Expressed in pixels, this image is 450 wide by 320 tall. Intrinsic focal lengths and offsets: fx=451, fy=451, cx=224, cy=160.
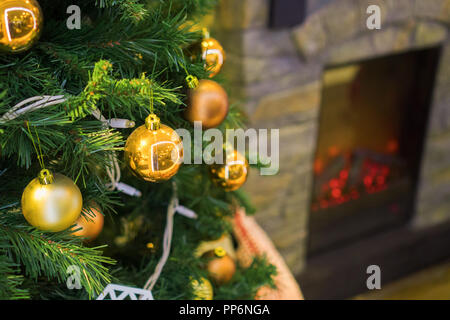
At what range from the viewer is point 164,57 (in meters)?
0.60

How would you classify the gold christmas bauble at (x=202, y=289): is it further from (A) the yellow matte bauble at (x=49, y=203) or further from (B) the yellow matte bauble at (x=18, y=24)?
(B) the yellow matte bauble at (x=18, y=24)

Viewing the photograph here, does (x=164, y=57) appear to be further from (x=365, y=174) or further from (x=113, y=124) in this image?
(x=365, y=174)

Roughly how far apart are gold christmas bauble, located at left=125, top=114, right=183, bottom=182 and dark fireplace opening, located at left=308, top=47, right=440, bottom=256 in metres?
1.14

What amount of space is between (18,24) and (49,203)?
0.18 metres

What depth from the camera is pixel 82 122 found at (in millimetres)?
521

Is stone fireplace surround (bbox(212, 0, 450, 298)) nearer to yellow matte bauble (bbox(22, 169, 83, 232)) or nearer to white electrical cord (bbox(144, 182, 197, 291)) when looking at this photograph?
white electrical cord (bbox(144, 182, 197, 291))

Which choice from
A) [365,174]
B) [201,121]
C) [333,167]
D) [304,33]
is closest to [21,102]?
[201,121]

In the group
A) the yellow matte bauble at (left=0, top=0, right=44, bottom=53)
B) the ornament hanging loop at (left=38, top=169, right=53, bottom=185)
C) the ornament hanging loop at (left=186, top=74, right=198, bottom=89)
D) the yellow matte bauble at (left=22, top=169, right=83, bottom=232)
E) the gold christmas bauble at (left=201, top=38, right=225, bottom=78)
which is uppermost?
the yellow matte bauble at (left=0, top=0, right=44, bottom=53)

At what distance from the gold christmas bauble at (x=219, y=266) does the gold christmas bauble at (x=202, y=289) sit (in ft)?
0.13

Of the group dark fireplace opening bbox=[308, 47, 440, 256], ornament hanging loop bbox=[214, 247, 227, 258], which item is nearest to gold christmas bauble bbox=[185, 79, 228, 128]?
ornament hanging loop bbox=[214, 247, 227, 258]

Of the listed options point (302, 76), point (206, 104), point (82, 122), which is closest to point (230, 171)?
point (206, 104)

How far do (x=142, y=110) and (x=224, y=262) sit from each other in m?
0.33

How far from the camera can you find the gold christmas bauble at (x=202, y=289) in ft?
2.31

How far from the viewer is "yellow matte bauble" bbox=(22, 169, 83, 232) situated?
1.54ft
